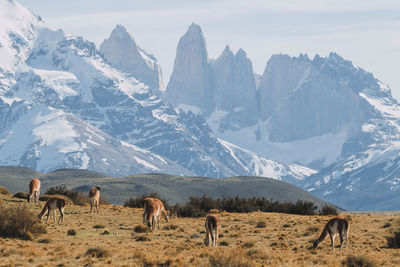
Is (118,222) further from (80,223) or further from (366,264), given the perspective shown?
(366,264)

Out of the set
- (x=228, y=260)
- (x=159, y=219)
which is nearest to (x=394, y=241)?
(x=228, y=260)

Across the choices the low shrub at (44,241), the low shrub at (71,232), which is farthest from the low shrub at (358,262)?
the low shrub at (71,232)

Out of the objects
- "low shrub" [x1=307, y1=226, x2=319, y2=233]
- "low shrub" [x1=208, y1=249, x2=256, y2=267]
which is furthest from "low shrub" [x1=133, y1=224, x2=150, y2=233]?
"low shrub" [x1=208, y1=249, x2=256, y2=267]

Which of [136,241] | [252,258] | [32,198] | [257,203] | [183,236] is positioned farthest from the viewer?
[257,203]

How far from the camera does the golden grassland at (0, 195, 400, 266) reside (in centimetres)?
3042

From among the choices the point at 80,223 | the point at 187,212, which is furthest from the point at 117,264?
the point at 187,212

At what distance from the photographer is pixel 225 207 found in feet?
224

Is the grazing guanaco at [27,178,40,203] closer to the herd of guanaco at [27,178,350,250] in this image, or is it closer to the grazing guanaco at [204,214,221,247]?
the herd of guanaco at [27,178,350,250]

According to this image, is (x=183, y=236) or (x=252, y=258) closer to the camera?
(x=252, y=258)

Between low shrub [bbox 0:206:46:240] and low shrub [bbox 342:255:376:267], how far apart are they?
1679 cm

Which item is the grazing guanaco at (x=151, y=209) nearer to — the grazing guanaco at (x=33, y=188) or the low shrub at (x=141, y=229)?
the low shrub at (x=141, y=229)

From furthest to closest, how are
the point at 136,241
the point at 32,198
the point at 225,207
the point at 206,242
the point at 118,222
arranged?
the point at 225,207 < the point at 32,198 < the point at 118,222 < the point at 136,241 < the point at 206,242

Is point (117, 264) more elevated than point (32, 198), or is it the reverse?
point (32, 198)

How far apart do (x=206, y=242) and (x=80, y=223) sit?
13167 millimetres
